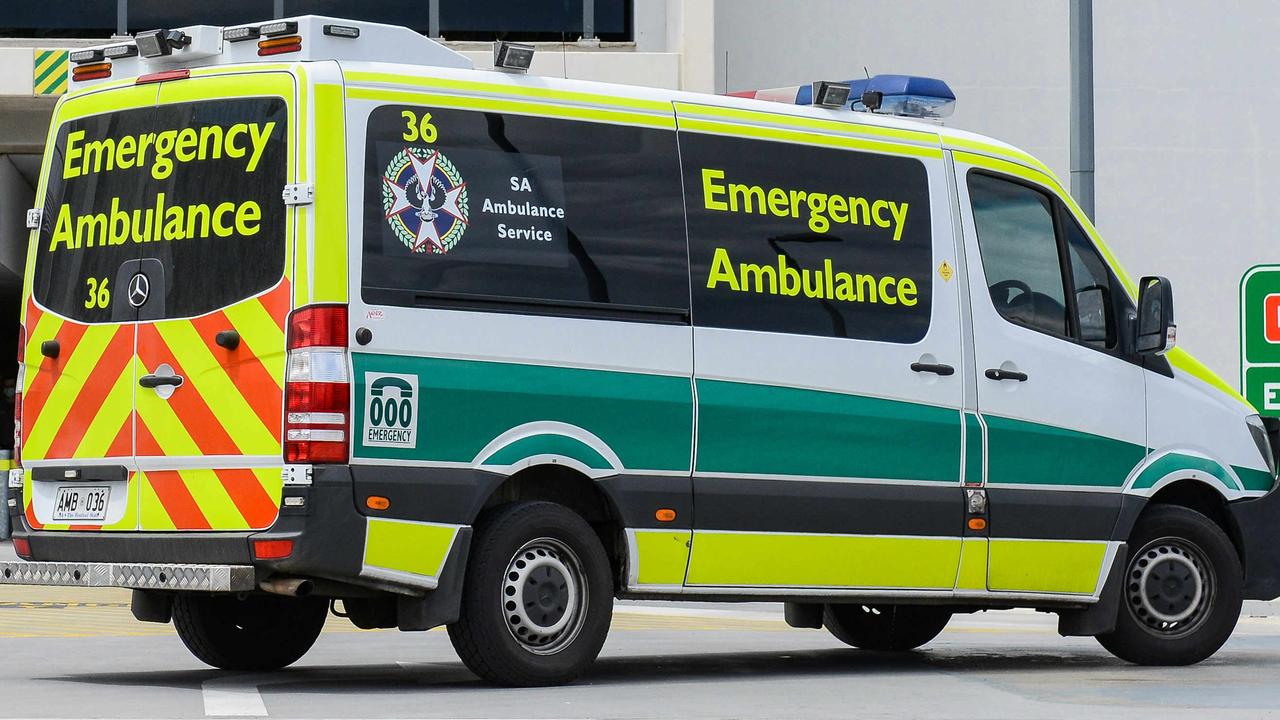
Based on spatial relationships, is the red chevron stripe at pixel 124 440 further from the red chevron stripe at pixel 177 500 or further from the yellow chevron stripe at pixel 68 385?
the yellow chevron stripe at pixel 68 385

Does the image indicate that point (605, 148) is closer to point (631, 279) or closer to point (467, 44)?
point (631, 279)

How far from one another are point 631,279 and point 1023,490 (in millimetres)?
2287

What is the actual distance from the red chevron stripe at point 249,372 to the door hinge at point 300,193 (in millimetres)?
548

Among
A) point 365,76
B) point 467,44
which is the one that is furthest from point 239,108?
point 467,44

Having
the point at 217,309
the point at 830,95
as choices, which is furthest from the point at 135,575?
the point at 830,95

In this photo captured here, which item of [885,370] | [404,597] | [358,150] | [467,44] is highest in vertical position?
[467,44]

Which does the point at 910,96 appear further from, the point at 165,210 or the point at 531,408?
the point at 165,210

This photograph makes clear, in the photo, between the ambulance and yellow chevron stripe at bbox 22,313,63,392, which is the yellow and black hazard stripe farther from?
yellow chevron stripe at bbox 22,313,63,392

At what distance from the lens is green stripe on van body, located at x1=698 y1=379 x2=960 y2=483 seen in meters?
9.30

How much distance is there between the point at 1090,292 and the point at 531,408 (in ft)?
10.8

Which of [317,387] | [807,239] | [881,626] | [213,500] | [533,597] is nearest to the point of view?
[317,387]

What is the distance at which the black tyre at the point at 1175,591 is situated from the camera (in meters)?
10.7

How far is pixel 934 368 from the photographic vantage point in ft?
32.6

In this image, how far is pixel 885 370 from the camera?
9.77m
